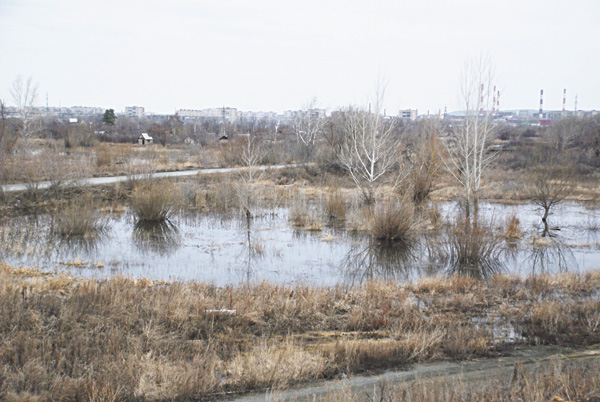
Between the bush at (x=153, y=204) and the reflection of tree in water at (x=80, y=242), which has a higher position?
the bush at (x=153, y=204)

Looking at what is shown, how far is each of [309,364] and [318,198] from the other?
17.5 meters

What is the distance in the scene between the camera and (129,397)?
5789 millimetres

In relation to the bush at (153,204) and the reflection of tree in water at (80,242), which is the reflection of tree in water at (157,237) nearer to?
the bush at (153,204)

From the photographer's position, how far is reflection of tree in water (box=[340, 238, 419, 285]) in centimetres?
1234

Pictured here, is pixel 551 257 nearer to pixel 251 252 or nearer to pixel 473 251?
pixel 473 251

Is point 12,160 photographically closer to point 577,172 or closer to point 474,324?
point 474,324

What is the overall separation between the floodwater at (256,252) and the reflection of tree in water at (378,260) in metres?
0.03

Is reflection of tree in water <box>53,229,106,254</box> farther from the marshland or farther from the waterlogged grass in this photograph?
the waterlogged grass

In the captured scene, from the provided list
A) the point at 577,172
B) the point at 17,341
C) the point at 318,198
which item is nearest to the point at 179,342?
the point at 17,341

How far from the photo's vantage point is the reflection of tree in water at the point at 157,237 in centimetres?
1457

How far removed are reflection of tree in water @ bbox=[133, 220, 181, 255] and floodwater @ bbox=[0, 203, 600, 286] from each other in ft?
0.10

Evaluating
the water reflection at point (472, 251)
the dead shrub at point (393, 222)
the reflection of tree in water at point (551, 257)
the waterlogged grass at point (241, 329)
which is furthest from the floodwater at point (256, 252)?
the waterlogged grass at point (241, 329)

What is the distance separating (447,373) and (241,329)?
3142mm

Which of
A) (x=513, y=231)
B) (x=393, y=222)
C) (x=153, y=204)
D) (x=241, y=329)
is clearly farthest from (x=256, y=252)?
(x=513, y=231)
